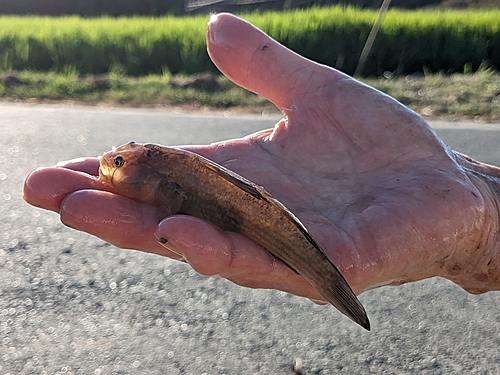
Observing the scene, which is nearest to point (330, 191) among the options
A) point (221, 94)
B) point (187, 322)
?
point (187, 322)

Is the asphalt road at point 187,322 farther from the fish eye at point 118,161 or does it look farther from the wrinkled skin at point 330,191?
the fish eye at point 118,161

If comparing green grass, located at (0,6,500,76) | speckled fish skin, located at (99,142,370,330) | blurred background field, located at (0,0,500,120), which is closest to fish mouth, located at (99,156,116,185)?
speckled fish skin, located at (99,142,370,330)

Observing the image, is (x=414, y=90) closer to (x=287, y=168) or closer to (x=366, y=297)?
(x=366, y=297)

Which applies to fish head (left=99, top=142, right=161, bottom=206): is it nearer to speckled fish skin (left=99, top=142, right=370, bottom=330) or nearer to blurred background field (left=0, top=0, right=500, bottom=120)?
speckled fish skin (left=99, top=142, right=370, bottom=330)

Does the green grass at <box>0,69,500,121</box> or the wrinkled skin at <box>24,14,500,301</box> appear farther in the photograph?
the green grass at <box>0,69,500,121</box>

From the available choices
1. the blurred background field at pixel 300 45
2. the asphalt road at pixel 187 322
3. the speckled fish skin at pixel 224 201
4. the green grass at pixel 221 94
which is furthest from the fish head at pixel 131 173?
the blurred background field at pixel 300 45

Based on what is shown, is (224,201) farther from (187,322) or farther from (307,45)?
(307,45)

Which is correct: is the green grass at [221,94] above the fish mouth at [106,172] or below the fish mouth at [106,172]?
below
